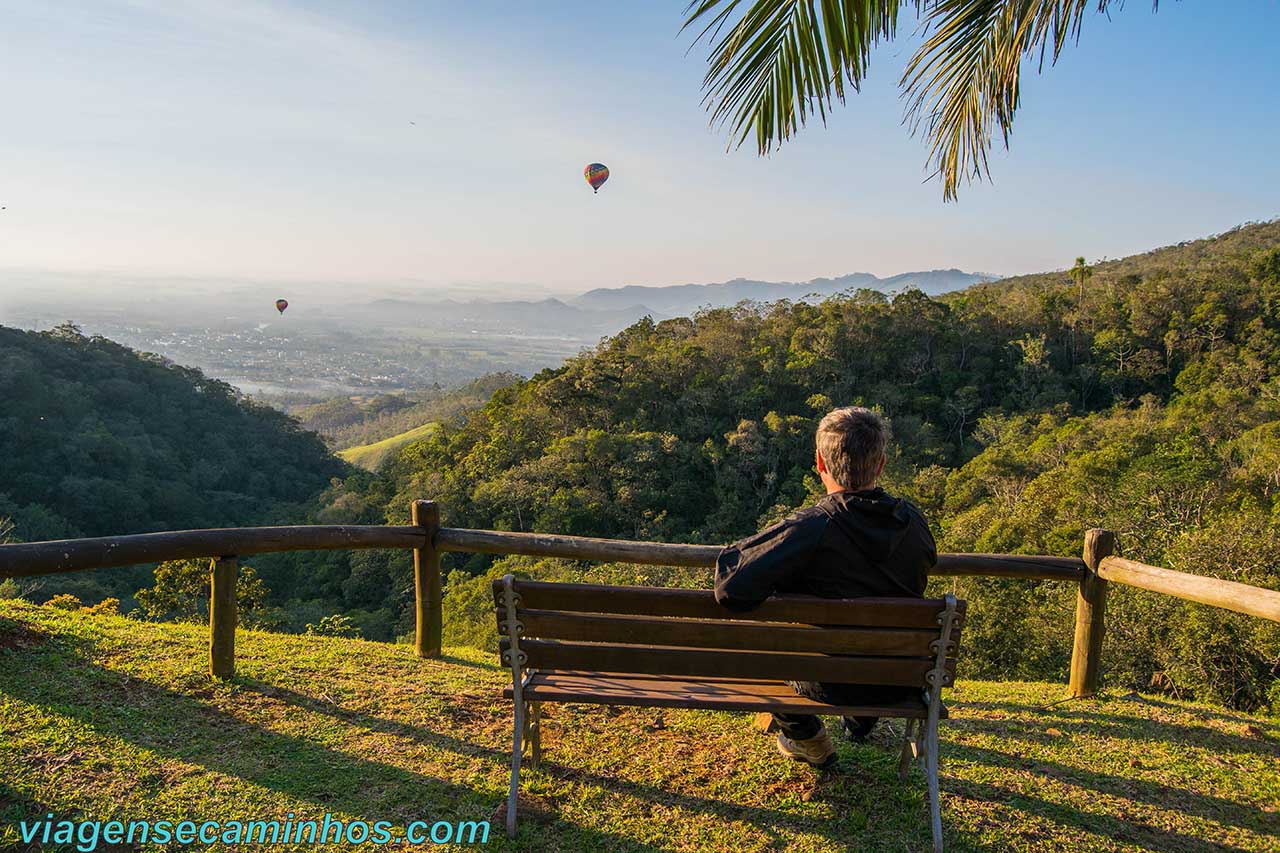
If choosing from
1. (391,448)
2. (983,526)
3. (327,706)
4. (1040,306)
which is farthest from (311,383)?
(327,706)

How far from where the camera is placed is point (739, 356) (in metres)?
40.8

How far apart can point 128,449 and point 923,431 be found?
39989mm

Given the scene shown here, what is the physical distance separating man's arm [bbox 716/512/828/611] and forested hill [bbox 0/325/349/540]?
37.4m

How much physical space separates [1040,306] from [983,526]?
27582 millimetres

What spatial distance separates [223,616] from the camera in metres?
3.65

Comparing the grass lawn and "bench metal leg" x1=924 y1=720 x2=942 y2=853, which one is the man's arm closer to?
"bench metal leg" x1=924 y1=720 x2=942 y2=853

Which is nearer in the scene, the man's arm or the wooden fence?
the man's arm

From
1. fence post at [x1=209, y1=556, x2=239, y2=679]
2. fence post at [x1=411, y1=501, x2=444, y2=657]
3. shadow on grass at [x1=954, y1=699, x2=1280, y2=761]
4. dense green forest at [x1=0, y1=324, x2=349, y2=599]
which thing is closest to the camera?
shadow on grass at [x1=954, y1=699, x2=1280, y2=761]

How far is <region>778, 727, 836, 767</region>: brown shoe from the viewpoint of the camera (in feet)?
9.36

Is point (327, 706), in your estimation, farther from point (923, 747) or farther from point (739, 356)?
point (739, 356)

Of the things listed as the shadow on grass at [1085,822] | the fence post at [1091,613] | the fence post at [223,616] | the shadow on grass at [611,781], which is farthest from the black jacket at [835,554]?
the fence post at [223,616]

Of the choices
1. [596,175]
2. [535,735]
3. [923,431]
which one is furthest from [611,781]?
[923,431]

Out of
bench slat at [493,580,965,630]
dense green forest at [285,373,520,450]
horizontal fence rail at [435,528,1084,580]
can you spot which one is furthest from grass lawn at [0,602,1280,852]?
dense green forest at [285,373,520,450]

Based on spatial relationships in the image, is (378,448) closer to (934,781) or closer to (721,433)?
(721,433)
